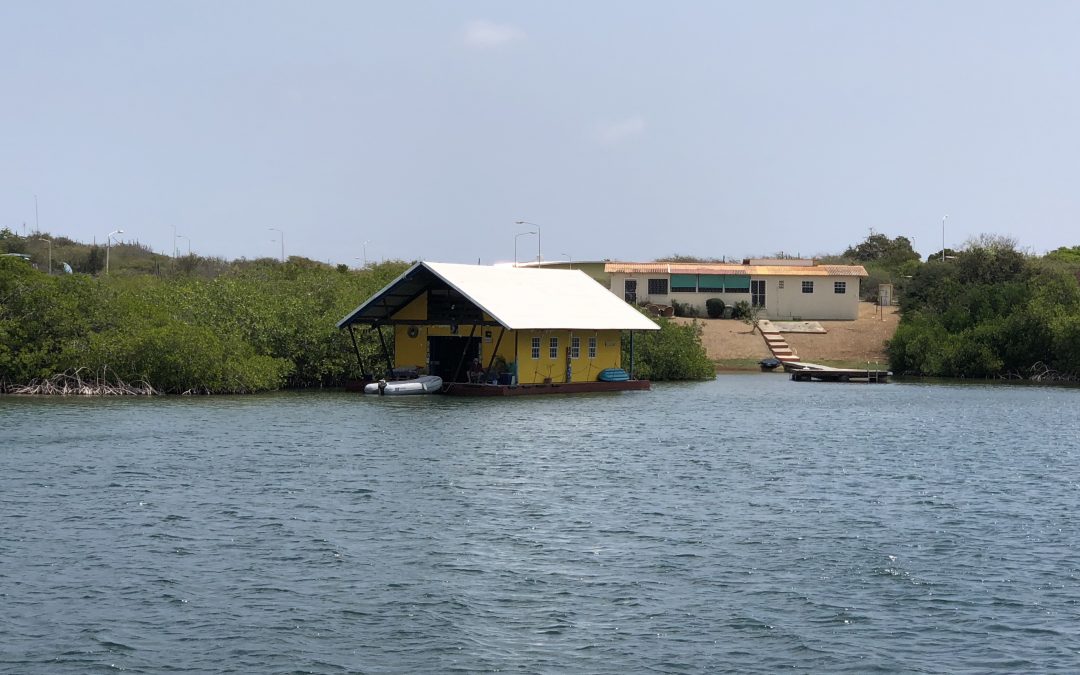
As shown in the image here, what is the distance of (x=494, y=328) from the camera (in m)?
48.8

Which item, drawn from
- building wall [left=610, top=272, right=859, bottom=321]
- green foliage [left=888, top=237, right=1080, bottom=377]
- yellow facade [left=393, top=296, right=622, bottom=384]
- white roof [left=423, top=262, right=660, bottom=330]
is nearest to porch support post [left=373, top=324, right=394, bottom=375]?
yellow facade [left=393, top=296, right=622, bottom=384]

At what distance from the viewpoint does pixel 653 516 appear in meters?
21.8

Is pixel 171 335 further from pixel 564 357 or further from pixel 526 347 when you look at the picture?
pixel 564 357

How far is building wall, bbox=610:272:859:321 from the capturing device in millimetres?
85375

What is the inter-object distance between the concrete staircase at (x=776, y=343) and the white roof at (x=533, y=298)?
72.8 feet

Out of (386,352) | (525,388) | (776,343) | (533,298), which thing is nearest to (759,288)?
(776,343)

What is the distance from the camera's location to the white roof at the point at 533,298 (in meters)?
46.1

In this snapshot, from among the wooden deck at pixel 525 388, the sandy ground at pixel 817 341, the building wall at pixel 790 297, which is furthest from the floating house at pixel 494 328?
the building wall at pixel 790 297

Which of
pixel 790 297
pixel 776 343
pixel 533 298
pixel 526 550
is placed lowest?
pixel 526 550

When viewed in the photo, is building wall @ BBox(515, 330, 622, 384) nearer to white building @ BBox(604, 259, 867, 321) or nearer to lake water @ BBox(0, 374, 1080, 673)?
lake water @ BBox(0, 374, 1080, 673)

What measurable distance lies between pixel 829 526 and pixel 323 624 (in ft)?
31.7

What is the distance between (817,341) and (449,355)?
1373 inches

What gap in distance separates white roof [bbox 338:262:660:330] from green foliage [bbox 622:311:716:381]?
7533mm

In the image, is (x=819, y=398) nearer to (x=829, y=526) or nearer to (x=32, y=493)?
(x=829, y=526)
